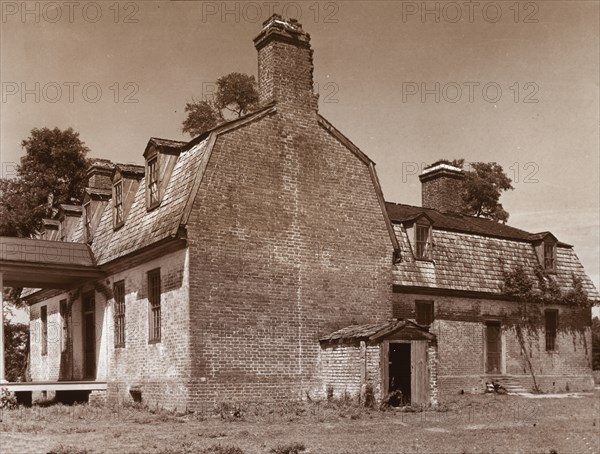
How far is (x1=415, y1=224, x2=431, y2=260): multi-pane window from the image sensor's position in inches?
1024

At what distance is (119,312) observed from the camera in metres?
21.1

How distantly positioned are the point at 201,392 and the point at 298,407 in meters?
2.28

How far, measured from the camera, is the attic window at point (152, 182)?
19737 mm

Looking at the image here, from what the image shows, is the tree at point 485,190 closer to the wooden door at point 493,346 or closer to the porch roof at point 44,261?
the wooden door at point 493,346

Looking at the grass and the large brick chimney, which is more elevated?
the large brick chimney

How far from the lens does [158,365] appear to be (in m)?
18.4

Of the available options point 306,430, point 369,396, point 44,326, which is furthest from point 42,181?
point 306,430

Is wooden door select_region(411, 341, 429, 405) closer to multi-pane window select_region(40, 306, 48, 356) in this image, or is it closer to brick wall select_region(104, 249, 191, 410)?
brick wall select_region(104, 249, 191, 410)

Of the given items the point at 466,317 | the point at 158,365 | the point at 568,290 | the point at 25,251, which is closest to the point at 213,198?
the point at 158,365

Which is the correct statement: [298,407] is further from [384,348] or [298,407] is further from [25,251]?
[25,251]

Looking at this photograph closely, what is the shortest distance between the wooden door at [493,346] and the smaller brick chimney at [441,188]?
7.13 meters

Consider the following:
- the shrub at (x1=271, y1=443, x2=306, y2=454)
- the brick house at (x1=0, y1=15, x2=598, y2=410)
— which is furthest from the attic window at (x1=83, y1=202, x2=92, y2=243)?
the shrub at (x1=271, y1=443, x2=306, y2=454)

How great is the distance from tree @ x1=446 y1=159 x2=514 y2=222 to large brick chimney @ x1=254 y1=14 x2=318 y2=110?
24831mm

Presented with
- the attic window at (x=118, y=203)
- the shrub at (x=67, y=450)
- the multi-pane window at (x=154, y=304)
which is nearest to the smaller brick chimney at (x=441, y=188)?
the attic window at (x=118, y=203)
